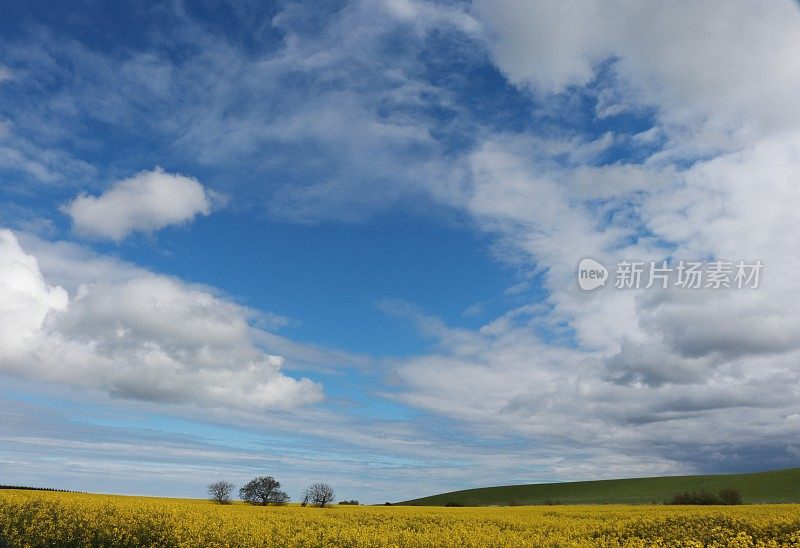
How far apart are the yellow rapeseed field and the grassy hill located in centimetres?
7455

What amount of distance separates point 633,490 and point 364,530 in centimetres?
11380

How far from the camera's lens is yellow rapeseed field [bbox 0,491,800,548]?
2012cm

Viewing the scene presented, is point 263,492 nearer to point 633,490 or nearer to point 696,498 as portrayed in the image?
point 696,498

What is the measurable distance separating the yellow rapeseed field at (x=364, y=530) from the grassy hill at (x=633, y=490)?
7455 centimetres

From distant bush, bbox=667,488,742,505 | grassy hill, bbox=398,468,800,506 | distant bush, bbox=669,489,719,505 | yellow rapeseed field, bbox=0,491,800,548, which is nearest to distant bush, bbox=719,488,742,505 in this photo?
distant bush, bbox=667,488,742,505

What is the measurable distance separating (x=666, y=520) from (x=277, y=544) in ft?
64.4

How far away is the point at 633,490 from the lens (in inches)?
4670

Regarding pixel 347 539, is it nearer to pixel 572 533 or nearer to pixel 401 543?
pixel 401 543

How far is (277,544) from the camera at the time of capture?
1973 centimetres

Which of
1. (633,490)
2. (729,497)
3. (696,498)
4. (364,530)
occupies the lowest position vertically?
(633,490)

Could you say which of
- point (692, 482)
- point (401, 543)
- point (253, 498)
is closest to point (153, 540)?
point (401, 543)

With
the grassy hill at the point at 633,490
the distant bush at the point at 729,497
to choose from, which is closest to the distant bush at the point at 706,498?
the distant bush at the point at 729,497

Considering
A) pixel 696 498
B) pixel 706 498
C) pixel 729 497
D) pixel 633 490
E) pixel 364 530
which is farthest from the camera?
pixel 633 490

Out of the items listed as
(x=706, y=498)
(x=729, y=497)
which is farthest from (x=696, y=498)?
(x=729, y=497)
